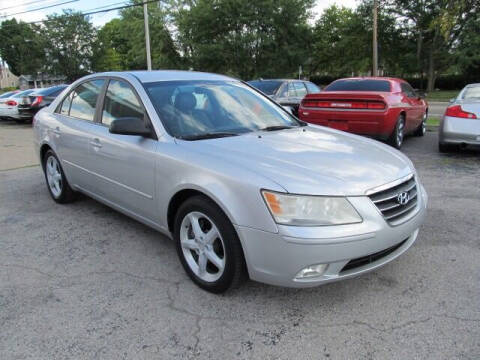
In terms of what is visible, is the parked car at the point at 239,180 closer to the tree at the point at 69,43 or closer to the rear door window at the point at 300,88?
the rear door window at the point at 300,88

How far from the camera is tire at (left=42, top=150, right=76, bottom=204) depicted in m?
4.85

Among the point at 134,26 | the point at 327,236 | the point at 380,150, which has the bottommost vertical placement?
the point at 327,236

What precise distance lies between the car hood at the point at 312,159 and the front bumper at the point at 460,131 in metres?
4.40

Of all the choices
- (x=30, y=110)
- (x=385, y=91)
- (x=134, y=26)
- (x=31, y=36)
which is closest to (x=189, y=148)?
(x=385, y=91)

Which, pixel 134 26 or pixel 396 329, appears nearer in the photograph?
pixel 396 329

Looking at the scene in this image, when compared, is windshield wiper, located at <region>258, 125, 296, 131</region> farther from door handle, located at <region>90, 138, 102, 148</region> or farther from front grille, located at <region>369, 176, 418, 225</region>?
door handle, located at <region>90, 138, 102, 148</region>

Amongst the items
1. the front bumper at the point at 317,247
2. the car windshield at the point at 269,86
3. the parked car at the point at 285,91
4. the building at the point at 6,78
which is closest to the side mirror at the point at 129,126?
the front bumper at the point at 317,247

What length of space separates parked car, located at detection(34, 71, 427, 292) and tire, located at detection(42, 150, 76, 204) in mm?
613

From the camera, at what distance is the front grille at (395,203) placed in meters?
2.59

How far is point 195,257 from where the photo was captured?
10.1ft

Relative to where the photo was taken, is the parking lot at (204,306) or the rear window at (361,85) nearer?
the parking lot at (204,306)

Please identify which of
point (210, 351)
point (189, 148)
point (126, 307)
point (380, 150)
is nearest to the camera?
point (210, 351)

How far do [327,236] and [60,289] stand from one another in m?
1.98

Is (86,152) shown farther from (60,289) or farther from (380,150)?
(380,150)
